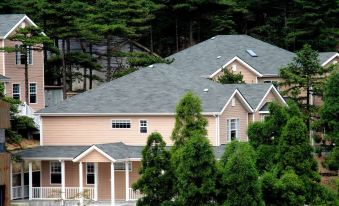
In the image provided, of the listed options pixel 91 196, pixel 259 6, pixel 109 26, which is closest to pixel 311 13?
pixel 259 6

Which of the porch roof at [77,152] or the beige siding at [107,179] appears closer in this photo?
the porch roof at [77,152]

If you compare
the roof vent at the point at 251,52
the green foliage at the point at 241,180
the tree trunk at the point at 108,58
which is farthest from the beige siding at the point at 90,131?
the roof vent at the point at 251,52

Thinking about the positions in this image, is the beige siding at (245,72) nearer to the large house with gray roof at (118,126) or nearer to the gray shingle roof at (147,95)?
the large house with gray roof at (118,126)

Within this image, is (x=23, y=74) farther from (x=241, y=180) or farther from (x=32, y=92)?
(x=241, y=180)

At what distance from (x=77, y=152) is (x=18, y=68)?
13.5 meters

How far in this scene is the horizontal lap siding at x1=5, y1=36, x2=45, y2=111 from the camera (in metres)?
71.1

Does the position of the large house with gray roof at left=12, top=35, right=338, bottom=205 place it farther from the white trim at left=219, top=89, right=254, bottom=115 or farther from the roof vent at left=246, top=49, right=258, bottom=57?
the roof vent at left=246, top=49, right=258, bottom=57

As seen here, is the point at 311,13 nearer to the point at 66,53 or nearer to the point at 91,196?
the point at 66,53

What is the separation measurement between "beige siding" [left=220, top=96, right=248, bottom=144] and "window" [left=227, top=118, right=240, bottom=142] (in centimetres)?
27

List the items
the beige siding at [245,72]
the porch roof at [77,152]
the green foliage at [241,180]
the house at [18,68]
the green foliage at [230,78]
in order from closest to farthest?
the green foliage at [241,180]
the porch roof at [77,152]
the house at [18,68]
the green foliage at [230,78]
the beige siding at [245,72]

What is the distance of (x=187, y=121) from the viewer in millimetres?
50062

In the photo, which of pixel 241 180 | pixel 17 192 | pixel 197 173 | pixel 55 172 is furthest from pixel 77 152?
pixel 241 180

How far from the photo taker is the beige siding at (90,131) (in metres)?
61.3

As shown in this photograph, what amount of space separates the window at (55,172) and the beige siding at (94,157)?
3.34 metres
